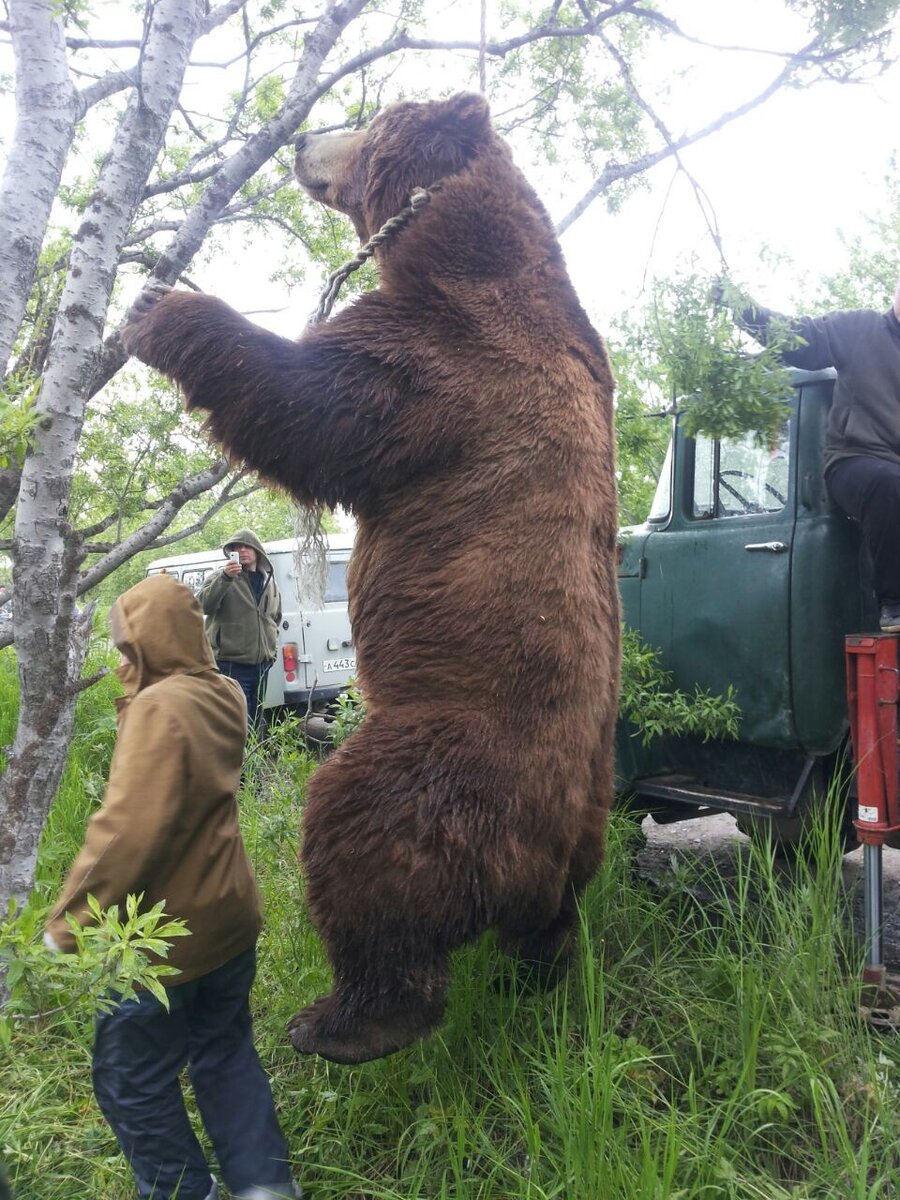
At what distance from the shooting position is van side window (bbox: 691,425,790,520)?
4.39 meters

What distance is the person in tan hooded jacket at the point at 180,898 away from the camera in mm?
2324

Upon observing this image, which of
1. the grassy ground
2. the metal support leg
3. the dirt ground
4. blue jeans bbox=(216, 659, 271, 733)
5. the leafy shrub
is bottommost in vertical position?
the dirt ground

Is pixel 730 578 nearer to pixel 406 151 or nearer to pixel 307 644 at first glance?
pixel 406 151

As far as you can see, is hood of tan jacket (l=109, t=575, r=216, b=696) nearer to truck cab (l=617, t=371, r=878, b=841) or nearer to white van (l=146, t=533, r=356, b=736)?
truck cab (l=617, t=371, r=878, b=841)

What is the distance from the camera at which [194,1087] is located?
2.61 m

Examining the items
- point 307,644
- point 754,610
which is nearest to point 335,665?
point 307,644

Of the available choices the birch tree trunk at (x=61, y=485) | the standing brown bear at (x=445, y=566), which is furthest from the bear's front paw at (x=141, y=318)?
the birch tree trunk at (x=61, y=485)

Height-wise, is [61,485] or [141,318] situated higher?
[141,318]

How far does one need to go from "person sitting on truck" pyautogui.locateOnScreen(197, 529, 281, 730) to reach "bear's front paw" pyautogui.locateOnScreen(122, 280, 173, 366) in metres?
5.06

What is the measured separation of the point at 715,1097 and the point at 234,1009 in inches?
56.0

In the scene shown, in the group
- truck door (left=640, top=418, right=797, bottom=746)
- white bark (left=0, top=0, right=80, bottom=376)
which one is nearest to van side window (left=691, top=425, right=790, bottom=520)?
truck door (left=640, top=418, right=797, bottom=746)

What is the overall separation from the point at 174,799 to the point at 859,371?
3141 millimetres

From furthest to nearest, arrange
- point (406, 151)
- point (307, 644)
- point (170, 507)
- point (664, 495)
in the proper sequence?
point (307, 644) → point (664, 495) → point (170, 507) → point (406, 151)

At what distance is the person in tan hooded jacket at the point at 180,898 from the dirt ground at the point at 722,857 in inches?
75.4
